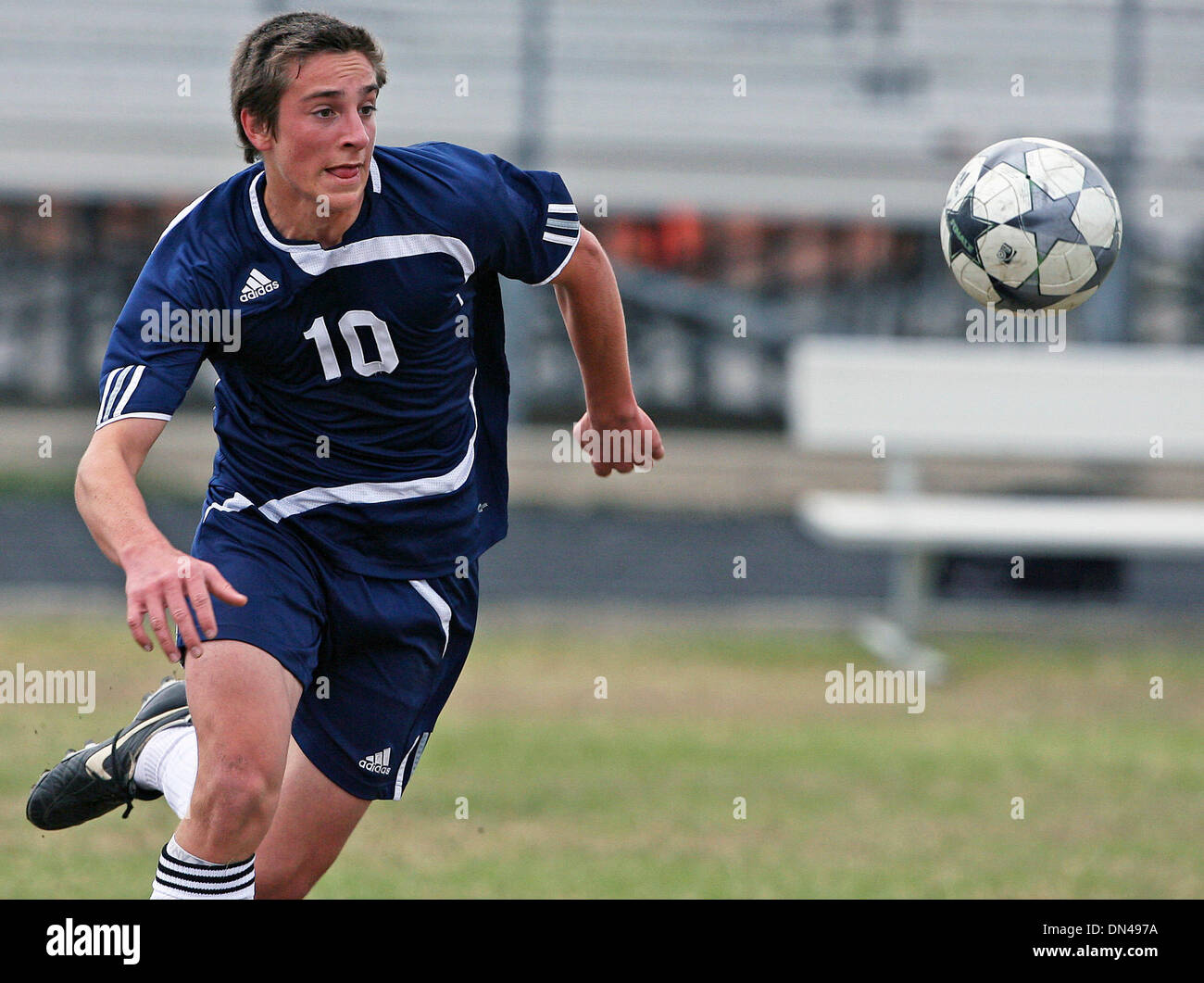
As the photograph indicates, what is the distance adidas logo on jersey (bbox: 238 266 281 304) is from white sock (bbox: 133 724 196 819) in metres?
1.06

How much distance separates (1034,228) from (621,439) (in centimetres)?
111

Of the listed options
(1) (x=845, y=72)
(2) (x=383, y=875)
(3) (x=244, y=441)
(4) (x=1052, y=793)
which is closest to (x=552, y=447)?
(1) (x=845, y=72)

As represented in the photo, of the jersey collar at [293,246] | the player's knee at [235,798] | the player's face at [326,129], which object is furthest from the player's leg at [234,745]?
the player's face at [326,129]

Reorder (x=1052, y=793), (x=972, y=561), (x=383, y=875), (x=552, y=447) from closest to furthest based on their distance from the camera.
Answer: (x=383, y=875) < (x=1052, y=793) < (x=972, y=561) < (x=552, y=447)

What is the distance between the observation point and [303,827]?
3.81 m

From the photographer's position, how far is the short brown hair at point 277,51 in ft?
11.0

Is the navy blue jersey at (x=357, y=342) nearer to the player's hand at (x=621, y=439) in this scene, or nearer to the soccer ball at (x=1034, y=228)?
the player's hand at (x=621, y=439)

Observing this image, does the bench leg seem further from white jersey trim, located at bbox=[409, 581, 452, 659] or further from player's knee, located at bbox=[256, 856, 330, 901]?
player's knee, located at bbox=[256, 856, 330, 901]

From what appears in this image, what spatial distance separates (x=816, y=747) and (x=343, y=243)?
5.05 metres

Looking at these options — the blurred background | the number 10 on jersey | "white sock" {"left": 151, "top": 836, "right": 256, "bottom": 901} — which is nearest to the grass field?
the blurred background

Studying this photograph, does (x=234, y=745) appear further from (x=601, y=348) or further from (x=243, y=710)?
(x=601, y=348)

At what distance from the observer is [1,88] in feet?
50.0

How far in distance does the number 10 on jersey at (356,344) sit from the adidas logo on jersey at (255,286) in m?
0.13

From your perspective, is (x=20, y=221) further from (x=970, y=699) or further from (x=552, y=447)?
(x=970, y=699)
